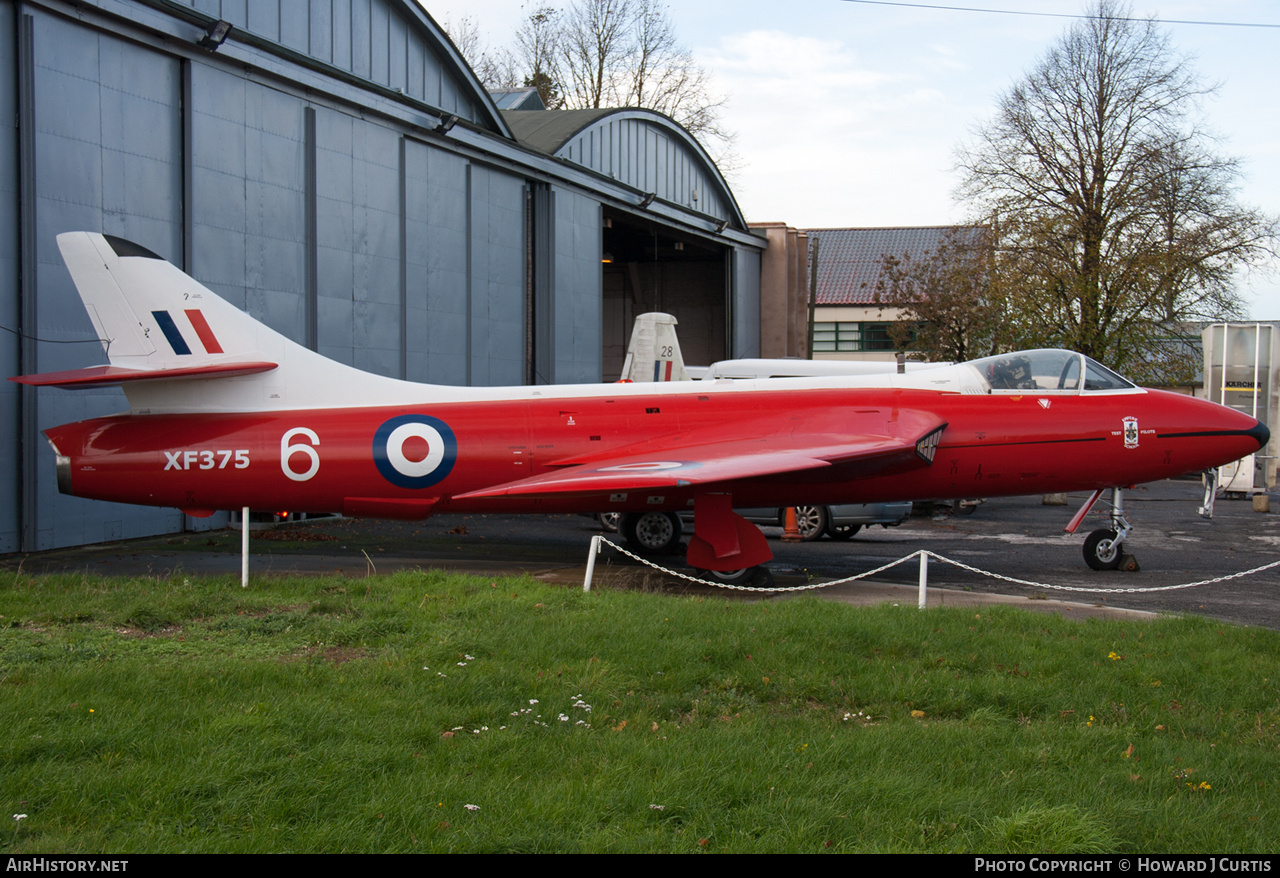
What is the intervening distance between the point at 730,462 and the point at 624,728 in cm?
531

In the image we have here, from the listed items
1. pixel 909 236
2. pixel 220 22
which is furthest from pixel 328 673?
pixel 909 236

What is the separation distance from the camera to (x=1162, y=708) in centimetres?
635

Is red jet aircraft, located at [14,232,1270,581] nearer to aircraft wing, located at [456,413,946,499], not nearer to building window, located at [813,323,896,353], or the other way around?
aircraft wing, located at [456,413,946,499]

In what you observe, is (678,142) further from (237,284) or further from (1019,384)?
(1019,384)

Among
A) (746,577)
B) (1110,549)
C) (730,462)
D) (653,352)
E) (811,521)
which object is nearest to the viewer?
(730,462)

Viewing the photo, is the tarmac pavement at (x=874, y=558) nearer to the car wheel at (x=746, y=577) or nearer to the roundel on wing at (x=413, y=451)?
the car wheel at (x=746, y=577)

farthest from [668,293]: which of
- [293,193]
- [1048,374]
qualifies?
[1048,374]

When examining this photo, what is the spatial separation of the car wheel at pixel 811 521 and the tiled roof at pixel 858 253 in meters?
36.4

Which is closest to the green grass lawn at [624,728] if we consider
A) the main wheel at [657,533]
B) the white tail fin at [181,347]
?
the white tail fin at [181,347]

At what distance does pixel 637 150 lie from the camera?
2922 centimetres

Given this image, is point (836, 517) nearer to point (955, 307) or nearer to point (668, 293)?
point (955, 307)

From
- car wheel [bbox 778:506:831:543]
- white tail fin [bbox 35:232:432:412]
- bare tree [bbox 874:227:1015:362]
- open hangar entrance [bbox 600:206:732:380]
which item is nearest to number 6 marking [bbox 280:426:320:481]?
white tail fin [bbox 35:232:432:412]

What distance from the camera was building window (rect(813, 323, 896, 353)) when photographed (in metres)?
50.6

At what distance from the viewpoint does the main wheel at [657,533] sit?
1448 cm
